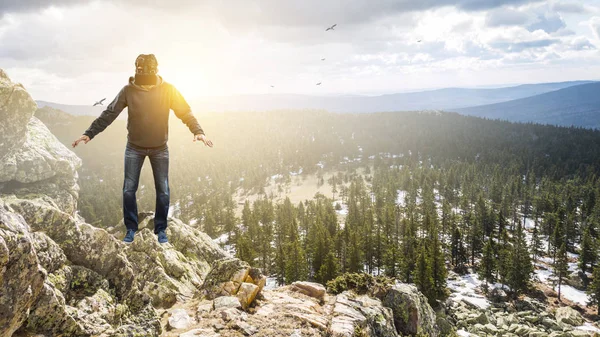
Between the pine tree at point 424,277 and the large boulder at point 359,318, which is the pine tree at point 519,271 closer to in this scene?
the pine tree at point 424,277

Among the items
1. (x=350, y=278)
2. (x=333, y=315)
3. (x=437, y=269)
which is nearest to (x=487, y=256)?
(x=437, y=269)

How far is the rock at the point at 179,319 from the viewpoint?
451 inches

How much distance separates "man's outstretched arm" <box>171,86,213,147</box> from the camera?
8.35 meters

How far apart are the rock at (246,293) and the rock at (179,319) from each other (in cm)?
224

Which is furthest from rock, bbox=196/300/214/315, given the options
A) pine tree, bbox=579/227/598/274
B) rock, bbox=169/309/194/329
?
pine tree, bbox=579/227/598/274

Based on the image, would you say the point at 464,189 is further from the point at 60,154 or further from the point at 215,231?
the point at 60,154

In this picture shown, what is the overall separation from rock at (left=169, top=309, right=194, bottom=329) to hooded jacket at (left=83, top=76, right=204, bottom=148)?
670 centimetres

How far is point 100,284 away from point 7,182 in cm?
2109

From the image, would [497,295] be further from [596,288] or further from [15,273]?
[15,273]

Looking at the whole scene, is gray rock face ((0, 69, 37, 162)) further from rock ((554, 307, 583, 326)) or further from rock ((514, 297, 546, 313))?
rock ((514, 297, 546, 313))

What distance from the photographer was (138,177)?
338 inches

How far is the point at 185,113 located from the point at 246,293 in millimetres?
8677

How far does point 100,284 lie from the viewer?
33.0 ft

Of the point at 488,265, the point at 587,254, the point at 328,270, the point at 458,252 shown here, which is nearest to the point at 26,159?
the point at 328,270
